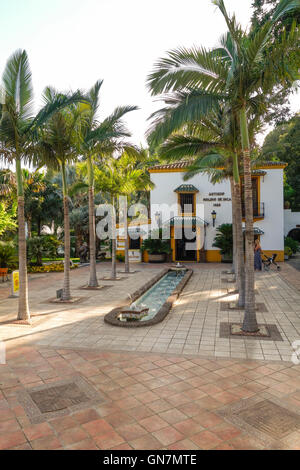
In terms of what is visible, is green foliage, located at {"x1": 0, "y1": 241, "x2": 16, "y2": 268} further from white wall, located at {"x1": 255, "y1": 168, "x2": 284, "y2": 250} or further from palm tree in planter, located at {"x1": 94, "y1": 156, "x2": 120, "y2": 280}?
white wall, located at {"x1": 255, "y1": 168, "x2": 284, "y2": 250}

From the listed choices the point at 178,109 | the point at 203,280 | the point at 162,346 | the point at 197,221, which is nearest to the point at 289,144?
the point at 197,221

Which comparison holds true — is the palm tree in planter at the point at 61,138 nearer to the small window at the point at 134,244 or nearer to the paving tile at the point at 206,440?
the paving tile at the point at 206,440

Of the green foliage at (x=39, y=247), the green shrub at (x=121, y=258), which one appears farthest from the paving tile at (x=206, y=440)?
the green shrub at (x=121, y=258)

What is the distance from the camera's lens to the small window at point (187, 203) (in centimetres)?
2317

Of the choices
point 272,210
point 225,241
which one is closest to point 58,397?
point 225,241

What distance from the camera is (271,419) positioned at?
4262 millimetres

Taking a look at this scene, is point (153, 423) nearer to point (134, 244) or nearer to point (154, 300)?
point (154, 300)

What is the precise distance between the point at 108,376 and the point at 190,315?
4065 mm

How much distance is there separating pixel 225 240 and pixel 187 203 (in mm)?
3722

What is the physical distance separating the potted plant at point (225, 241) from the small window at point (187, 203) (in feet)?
7.81

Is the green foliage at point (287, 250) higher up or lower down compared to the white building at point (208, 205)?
lower down

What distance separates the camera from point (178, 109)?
753 cm

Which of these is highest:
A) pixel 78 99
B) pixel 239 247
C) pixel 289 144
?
pixel 289 144

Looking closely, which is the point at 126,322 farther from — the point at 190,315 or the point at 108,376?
the point at 108,376
